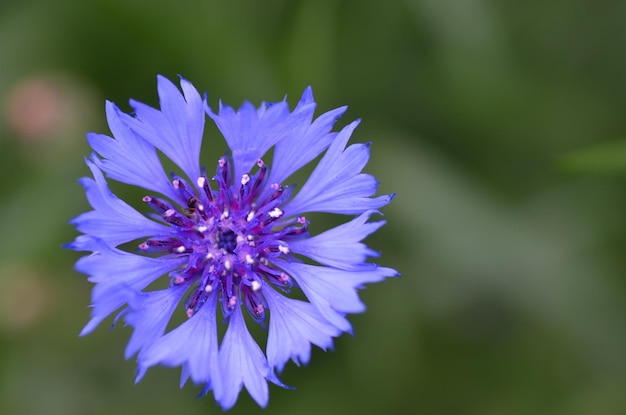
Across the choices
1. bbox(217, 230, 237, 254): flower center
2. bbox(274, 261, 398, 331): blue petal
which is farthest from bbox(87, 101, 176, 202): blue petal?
bbox(274, 261, 398, 331): blue petal

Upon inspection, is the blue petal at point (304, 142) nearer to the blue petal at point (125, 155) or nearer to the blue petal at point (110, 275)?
the blue petal at point (125, 155)

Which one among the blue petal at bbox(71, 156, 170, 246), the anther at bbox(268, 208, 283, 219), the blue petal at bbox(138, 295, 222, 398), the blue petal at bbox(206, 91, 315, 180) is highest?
the blue petal at bbox(206, 91, 315, 180)

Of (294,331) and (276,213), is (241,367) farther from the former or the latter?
(276,213)

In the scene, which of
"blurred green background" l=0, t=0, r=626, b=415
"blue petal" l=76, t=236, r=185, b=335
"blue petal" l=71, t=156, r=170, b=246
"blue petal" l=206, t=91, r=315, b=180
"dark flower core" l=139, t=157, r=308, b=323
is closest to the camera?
"blue petal" l=76, t=236, r=185, b=335

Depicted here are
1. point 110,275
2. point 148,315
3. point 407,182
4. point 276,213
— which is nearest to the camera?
point 110,275

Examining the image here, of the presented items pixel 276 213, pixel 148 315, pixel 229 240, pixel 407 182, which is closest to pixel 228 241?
pixel 229 240

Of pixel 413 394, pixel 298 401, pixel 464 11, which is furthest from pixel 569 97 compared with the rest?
pixel 298 401

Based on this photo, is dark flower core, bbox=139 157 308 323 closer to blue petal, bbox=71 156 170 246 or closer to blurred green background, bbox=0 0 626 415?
blue petal, bbox=71 156 170 246
